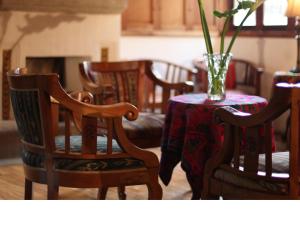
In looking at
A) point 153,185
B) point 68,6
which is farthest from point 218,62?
point 68,6

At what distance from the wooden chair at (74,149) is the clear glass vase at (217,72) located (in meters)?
0.74

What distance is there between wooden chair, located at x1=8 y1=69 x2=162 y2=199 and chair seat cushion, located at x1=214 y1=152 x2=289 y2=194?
1.23ft

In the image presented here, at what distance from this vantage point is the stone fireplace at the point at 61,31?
4.94 meters

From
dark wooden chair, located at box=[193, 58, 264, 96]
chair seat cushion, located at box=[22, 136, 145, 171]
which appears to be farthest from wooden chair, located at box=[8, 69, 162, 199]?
dark wooden chair, located at box=[193, 58, 264, 96]

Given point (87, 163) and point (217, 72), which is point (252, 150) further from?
point (217, 72)

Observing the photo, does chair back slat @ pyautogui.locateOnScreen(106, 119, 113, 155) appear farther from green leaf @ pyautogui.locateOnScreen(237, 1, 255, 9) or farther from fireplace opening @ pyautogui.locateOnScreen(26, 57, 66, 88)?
→ fireplace opening @ pyautogui.locateOnScreen(26, 57, 66, 88)

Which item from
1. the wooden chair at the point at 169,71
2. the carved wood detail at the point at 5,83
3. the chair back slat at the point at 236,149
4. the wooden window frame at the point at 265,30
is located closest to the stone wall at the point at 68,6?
the carved wood detail at the point at 5,83

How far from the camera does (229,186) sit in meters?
2.40

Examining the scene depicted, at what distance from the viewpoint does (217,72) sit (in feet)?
10.3

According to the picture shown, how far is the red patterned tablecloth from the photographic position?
9.66 feet

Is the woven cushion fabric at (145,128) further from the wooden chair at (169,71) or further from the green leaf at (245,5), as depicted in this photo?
the wooden chair at (169,71)

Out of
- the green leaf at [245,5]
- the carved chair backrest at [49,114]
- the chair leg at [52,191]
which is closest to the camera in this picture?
the carved chair backrest at [49,114]

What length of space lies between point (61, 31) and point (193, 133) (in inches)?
105
